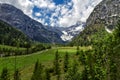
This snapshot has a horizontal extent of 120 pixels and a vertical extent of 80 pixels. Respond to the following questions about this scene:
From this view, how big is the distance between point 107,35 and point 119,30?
17.0 meters

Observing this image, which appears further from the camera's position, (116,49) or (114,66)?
(114,66)

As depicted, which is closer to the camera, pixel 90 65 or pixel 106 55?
pixel 106 55

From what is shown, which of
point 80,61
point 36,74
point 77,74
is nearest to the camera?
point 77,74

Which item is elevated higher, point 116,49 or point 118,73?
point 116,49

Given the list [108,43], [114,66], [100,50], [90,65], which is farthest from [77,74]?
[108,43]

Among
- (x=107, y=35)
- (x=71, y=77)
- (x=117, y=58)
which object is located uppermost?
(x=107, y=35)

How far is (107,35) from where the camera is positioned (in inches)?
3086

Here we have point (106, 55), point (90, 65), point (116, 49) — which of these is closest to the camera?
point (106, 55)

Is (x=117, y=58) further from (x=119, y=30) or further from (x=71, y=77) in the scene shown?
(x=71, y=77)

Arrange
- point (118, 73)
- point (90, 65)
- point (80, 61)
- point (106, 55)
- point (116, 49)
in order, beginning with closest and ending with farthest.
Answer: point (106, 55)
point (116, 49)
point (118, 73)
point (90, 65)
point (80, 61)

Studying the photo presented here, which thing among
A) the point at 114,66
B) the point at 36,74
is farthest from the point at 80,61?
the point at 114,66

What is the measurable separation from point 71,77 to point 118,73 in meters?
49.8

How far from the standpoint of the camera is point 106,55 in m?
76.4

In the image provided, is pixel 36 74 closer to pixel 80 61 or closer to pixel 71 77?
pixel 71 77
